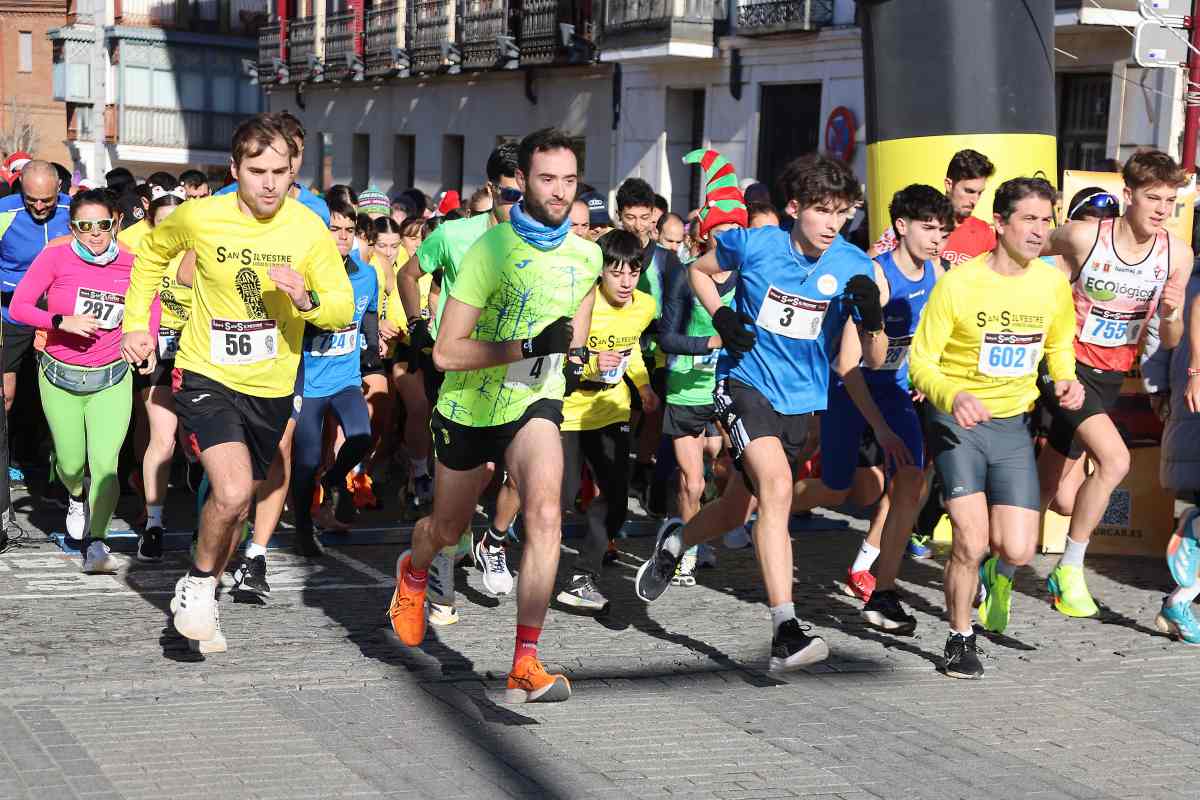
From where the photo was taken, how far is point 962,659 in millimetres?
6809

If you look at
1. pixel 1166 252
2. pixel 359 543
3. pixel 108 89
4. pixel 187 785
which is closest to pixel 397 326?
pixel 359 543

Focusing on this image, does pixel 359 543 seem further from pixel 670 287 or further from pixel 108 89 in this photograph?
pixel 108 89

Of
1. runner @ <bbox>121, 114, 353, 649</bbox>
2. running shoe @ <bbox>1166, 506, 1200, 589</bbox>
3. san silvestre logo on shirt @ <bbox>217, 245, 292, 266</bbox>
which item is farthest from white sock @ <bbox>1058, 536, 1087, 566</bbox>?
san silvestre logo on shirt @ <bbox>217, 245, 292, 266</bbox>

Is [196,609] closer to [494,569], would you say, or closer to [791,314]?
[494,569]

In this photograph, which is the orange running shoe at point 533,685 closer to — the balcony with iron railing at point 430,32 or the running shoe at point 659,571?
the running shoe at point 659,571

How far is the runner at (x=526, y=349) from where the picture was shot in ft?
20.1

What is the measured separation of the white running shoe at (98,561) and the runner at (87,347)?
0.49 ft

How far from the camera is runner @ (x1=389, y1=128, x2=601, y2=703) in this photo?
6.12 meters

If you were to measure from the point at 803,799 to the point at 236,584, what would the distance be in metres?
3.60

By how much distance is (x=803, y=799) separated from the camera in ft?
17.2

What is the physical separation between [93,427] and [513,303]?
3360 mm

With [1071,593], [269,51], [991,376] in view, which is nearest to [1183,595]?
[1071,593]

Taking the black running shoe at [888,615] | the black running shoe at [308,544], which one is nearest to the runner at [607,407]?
the black running shoe at [888,615]

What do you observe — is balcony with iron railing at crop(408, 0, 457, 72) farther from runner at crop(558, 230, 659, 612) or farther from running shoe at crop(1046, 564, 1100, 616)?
running shoe at crop(1046, 564, 1100, 616)
